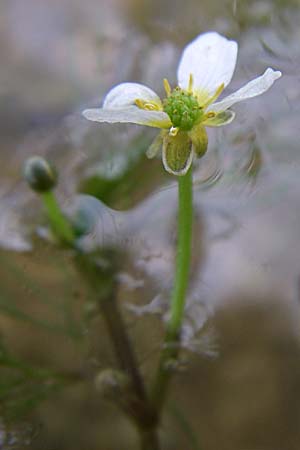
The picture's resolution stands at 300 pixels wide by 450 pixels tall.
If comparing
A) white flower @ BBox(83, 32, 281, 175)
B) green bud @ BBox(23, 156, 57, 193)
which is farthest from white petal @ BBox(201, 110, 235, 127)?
green bud @ BBox(23, 156, 57, 193)

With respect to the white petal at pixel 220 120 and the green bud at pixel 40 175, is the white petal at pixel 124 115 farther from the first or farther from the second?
the green bud at pixel 40 175

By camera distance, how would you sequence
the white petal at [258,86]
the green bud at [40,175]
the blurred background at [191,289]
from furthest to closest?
the blurred background at [191,289], the green bud at [40,175], the white petal at [258,86]

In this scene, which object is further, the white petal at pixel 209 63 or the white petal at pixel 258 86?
the white petal at pixel 209 63

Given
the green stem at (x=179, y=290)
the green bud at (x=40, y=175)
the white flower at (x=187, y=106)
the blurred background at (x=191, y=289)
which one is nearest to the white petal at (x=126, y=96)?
the white flower at (x=187, y=106)

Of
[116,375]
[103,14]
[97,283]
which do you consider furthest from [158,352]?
[103,14]

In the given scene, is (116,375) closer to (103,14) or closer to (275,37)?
(275,37)

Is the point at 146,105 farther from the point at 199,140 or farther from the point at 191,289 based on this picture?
the point at 191,289

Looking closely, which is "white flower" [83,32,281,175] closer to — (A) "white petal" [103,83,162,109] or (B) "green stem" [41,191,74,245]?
(A) "white petal" [103,83,162,109]

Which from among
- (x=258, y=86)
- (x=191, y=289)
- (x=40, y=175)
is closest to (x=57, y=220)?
(x=40, y=175)
